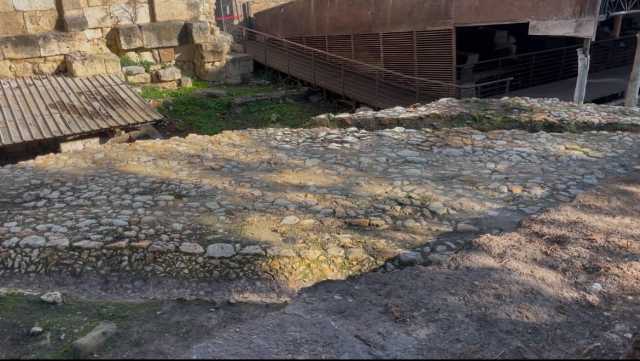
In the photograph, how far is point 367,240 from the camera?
375 cm

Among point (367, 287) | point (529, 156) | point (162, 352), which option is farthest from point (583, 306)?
point (529, 156)

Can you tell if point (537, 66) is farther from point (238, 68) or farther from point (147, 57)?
point (147, 57)

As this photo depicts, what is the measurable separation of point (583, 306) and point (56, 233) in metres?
3.62

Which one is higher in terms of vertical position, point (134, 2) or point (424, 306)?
point (134, 2)

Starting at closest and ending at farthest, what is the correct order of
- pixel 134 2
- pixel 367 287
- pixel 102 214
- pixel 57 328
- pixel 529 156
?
1. pixel 57 328
2. pixel 367 287
3. pixel 102 214
4. pixel 529 156
5. pixel 134 2

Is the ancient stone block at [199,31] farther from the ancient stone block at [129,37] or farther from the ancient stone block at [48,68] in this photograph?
the ancient stone block at [48,68]

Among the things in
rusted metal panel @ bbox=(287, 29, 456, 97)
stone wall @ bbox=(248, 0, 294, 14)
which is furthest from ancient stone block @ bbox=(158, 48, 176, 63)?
stone wall @ bbox=(248, 0, 294, 14)

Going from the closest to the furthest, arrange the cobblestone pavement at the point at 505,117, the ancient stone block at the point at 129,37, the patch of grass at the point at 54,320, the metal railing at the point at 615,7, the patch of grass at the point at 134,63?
the patch of grass at the point at 54,320 → the cobblestone pavement at the point at 505,117 → the metal railing at the point at 615,7 → the ancient stone block at the point at 129,37 → the patch of grass at the point at 134,63

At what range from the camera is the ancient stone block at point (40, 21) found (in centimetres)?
1062

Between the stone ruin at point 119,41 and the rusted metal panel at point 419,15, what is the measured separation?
6.10ft

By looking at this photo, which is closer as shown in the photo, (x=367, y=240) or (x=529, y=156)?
(x=367, y=240)

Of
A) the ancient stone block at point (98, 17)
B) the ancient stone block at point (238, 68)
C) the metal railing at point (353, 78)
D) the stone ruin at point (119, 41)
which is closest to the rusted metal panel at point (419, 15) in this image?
the metal railing at point (353, 78)

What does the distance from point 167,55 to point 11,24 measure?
10.9ft

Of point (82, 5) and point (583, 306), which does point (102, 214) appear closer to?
point (583, 306)
